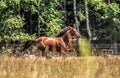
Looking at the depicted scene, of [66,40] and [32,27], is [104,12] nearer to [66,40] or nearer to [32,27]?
[32,27]

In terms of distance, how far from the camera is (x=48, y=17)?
42.7 m

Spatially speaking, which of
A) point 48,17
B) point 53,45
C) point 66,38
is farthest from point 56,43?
point 48,17

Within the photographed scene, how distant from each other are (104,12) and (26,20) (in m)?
7.81

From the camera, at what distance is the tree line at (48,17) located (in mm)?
41375

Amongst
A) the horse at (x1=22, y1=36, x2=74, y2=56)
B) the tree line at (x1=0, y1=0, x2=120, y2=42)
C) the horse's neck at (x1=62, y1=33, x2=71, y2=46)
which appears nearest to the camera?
the horse at (x1=22, y1=36, x2=74, y2=56)

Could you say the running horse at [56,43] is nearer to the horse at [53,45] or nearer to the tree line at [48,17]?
the horse at [53,45]

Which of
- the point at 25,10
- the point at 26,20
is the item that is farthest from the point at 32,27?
the point at 25,10

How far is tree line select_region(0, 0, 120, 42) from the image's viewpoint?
41.4 m

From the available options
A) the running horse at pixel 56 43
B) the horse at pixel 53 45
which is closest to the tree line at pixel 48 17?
the running horse at pixel 56 43

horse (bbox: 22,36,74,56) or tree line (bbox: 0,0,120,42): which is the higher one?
horse (bbox: 22,36,74,56)

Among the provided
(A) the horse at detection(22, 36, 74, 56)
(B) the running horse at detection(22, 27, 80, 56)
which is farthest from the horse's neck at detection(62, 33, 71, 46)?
(A) the horse at detection(22, 36, 74, 56)

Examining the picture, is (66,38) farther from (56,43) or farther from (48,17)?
(48,17)

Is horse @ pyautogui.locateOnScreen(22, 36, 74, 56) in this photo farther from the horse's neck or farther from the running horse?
the horse's neck

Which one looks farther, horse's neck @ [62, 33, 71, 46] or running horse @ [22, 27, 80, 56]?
horse's neck @ [62, 33, 71, 46]
